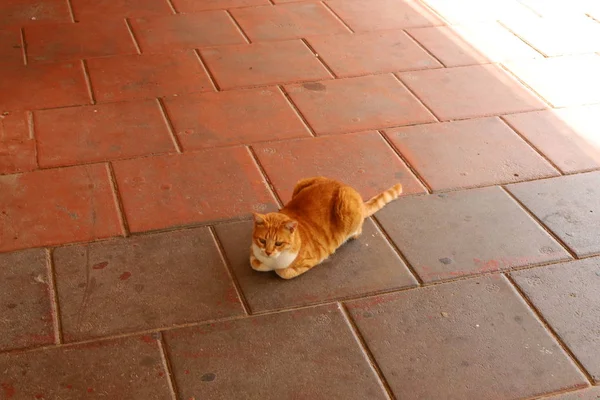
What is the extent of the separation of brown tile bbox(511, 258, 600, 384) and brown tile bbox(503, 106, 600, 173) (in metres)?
0.83

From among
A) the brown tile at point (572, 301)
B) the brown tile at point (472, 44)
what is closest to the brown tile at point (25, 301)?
the brown tile at point (572, 301)

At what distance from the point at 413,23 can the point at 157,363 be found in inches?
136

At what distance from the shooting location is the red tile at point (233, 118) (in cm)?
398

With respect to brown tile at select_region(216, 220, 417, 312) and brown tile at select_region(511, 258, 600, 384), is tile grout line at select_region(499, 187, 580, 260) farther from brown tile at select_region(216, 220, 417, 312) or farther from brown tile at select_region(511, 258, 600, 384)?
brown tile at select_region(216, 220, 417, 312)

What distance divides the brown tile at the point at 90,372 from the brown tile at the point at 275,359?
90 millimetres

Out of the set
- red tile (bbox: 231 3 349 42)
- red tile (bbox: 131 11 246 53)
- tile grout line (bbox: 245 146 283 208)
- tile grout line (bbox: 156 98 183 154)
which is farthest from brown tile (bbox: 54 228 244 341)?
red tile (bbox: 231 3 349 42)

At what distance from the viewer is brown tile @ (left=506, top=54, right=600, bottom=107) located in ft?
14.9

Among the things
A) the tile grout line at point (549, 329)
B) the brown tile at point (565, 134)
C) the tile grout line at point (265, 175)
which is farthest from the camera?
the brown tile at point (565, 134)

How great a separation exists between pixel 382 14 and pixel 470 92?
1206 mm

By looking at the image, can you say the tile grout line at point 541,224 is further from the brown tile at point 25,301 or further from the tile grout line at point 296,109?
the brown tile at point 25,301

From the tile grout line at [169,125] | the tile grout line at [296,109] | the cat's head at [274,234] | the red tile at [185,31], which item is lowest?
the red tile at [185,31]

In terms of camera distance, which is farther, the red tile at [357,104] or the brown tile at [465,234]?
the red tile at [357,104]

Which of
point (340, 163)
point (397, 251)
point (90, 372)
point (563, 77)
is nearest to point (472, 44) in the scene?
point (563, 77)

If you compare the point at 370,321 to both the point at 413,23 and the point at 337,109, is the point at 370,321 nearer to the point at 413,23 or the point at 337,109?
the point at 337,109
